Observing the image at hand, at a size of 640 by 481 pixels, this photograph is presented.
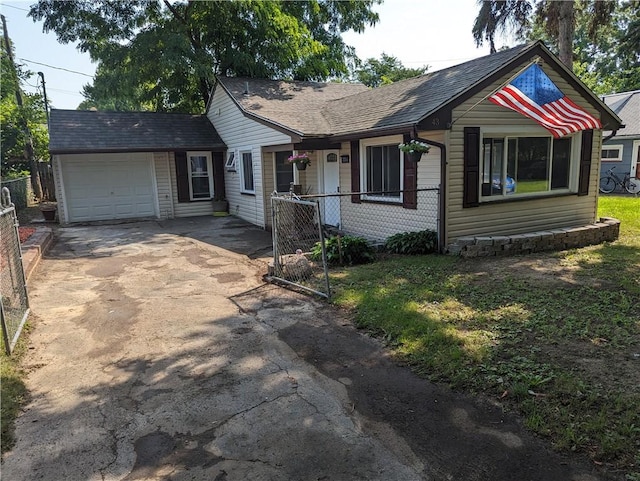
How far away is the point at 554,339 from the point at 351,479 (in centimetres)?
290

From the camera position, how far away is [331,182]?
11.8 metres

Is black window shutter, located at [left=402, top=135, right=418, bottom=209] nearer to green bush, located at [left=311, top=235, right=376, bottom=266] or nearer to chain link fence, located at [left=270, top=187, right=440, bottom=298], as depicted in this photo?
chain link fence, located at [left=270, top=187, right=440, bottom=298]

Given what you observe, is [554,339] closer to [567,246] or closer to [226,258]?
[567,246]

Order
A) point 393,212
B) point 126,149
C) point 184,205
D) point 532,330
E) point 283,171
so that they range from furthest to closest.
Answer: point 184,205
point 126,149
point 283,171
point 393,212
point 532,330

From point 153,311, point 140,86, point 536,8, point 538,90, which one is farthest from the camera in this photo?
point 140,86

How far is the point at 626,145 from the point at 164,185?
63.9ft

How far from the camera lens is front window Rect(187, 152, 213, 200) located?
51.9ft

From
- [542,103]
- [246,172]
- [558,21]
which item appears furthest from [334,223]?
[558,21]

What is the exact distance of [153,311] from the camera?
602 centimetres

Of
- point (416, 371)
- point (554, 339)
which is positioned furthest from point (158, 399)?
point (554, 339)

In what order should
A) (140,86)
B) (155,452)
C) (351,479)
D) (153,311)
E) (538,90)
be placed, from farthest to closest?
(140,86) → (538,90) → (153,311) → (155,452) → (351,479)

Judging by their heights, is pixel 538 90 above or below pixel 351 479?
above

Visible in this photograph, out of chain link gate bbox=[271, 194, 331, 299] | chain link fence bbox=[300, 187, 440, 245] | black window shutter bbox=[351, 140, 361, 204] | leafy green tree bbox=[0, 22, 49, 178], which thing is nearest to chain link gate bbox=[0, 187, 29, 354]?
chain link gate bbox=[271, 194, 331, 299]

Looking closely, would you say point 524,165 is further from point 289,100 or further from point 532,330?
point 289,100
